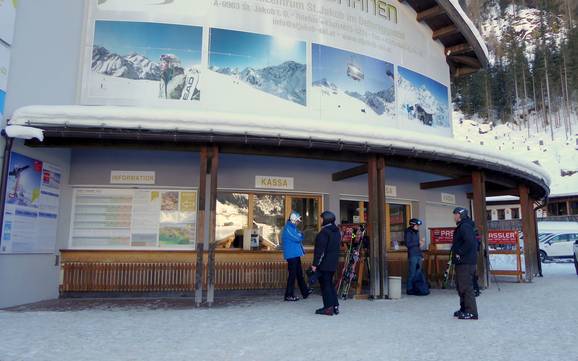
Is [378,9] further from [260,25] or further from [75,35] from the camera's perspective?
[75,35]

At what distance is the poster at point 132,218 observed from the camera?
32.7 ft

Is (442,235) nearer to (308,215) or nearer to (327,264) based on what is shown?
(308,215)

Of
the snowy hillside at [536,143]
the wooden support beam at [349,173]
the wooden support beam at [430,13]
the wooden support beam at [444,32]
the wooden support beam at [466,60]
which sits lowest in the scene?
the wooden support beam at [349,173]

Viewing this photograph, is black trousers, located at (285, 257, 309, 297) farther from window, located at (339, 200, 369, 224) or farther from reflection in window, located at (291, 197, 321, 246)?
window, located at (339, 200, 369, 224)

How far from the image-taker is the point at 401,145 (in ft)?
30.0

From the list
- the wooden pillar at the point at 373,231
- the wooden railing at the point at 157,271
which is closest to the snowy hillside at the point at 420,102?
the wooden pillar at the point at 373,231

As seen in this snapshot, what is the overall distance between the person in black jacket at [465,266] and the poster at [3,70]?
7912mm

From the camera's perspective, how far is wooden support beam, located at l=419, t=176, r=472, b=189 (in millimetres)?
12281

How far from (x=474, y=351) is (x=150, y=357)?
3.40 meters

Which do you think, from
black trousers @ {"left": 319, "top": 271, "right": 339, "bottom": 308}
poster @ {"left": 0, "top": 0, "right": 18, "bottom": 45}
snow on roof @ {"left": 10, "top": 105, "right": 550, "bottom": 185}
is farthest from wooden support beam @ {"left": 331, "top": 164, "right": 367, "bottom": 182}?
poster @ {"left": 0, "top": 0, "right": 18, "bottom": 45}

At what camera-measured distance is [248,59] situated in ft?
35.3

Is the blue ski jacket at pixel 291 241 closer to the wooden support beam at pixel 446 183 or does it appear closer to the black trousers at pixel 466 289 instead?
the black trousers at pixel 466 289

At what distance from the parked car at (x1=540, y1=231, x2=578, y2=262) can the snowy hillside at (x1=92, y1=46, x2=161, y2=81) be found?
2263 centimetres

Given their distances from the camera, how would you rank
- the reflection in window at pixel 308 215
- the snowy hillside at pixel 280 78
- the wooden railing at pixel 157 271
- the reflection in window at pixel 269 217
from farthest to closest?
the reflection in window at pixel 308 215 → the reflection in window at pixel 269 217 → the snowy hillside at pixel 280 78 → the wooden railing at pixel 157 271
